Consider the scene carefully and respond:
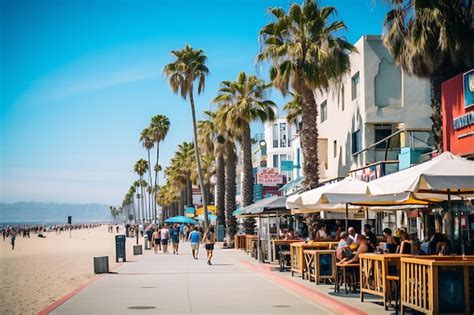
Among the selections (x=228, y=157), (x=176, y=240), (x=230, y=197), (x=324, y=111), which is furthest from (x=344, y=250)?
(x=228, y=157)

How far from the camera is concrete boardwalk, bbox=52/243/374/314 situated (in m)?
13.3

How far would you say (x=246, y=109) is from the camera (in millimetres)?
44875

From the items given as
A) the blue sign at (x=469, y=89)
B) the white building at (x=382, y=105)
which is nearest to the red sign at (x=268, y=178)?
the white building at (x=382, y=105)

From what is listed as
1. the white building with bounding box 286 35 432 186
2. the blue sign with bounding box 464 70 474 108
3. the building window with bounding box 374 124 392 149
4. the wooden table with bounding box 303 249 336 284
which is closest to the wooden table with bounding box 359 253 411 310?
the wooden table with bounding box 303 249 336 284

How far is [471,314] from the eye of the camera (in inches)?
407

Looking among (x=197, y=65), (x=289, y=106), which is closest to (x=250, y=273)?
(x=289, y=106)

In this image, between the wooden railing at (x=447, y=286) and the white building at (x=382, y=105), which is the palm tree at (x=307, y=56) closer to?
the white building at (x=382, y=105)

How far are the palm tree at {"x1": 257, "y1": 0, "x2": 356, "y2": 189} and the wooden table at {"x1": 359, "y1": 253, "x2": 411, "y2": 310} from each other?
48.9ft

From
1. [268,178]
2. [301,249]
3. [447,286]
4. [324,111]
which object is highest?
[324,111]

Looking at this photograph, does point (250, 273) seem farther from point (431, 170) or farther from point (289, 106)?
point (289, 106)

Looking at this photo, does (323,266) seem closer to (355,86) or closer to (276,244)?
(276,244)

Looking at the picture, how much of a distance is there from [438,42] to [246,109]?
24.1 m

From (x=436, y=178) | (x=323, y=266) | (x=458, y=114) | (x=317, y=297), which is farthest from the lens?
(x=458, y=114)

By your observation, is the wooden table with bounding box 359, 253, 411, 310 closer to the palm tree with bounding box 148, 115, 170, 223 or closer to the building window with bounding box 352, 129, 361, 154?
the building window with bounding box 352, 129, 361, 154
